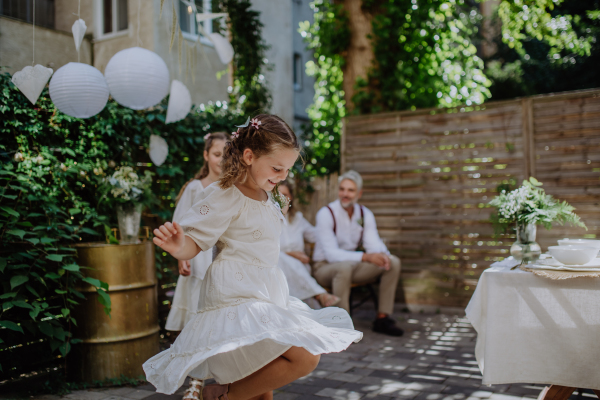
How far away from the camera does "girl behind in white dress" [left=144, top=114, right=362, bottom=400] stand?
6.35ft

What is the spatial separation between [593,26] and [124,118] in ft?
51.7

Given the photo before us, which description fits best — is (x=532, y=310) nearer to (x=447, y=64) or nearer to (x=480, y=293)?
(x=480, y=293)

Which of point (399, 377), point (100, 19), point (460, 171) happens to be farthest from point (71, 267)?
point (100, 19)

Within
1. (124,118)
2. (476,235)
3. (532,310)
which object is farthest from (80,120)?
(476,235)

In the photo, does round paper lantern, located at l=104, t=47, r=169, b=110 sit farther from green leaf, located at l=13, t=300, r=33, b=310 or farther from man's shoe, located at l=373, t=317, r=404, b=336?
man's shoe, located at l=373, t=317, r=404, b=336

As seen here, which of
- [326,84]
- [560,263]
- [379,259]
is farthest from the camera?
[326,84]

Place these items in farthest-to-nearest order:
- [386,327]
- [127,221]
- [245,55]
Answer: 1. [245,55]
2. [386,327]
3. [127,221]

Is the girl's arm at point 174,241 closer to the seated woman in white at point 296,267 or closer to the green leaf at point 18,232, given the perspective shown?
the green leaf at point 18,232

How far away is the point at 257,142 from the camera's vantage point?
7.07ft

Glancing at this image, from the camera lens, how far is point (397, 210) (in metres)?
6.07

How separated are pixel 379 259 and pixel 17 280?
3.32 meters

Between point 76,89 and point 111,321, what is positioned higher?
point 76,89

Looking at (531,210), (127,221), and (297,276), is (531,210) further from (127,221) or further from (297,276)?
(127,221)

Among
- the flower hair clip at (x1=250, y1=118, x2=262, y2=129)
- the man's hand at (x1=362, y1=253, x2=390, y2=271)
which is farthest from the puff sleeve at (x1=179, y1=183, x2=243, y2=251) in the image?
the man's hand at (x1=362, y1=253, x2=390, y2=271)
